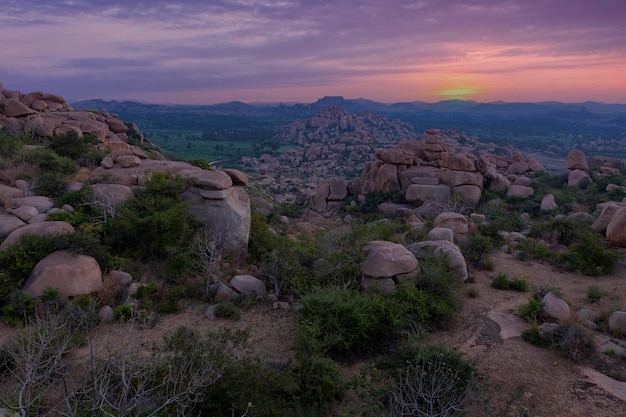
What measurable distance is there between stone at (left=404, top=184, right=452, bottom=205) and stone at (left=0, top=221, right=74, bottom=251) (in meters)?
20.7

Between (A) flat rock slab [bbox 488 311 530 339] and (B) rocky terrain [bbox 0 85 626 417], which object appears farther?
(A) flat rock slab [bbox 488 311 530 339]

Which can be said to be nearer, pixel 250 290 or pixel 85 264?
pixel 85 264

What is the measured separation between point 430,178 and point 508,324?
19.5 metres

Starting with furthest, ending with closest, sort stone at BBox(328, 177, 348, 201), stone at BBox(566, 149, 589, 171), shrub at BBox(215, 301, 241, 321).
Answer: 1. stone at BBox(566, 149, 589, 171)
2. stone at BBox(328, 177, 348, 201)
3. shrub at BBox(215, 301, 241, 321)

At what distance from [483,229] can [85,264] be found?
14.4 metres

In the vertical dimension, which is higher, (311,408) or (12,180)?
(12,180)

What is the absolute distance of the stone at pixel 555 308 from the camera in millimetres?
9406

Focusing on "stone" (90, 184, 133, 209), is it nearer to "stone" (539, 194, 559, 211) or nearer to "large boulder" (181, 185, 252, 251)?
"large boulder" (181, 185, 252, 251)

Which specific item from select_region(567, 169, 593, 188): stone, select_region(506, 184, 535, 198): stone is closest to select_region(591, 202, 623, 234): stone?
select_region(506, 184, 535, 198): stone

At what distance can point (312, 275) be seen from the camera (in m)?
11.4

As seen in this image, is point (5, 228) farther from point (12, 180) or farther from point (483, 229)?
point (483, 229)

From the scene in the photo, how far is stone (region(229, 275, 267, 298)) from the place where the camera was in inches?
424

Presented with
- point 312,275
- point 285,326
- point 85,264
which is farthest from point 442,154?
point 85,264

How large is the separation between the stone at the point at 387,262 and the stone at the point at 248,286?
282 centimetres
